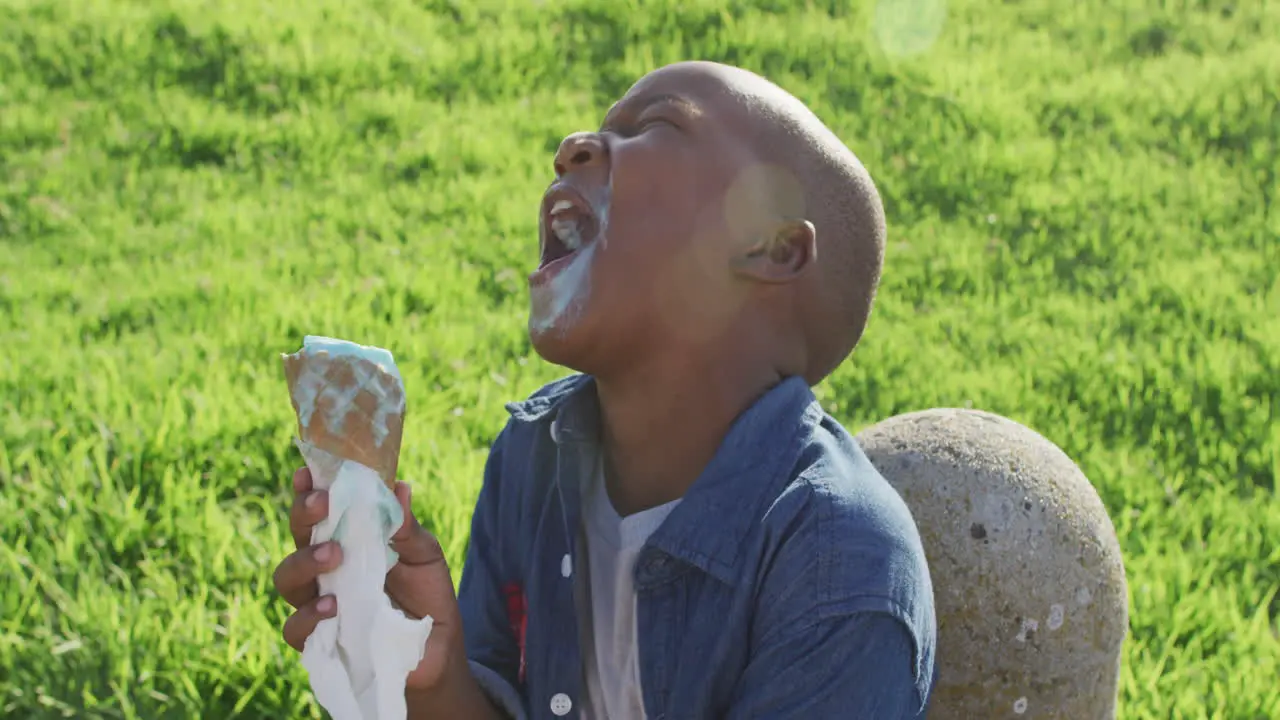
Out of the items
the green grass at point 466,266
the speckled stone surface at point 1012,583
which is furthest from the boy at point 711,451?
the green grass at point 466,266

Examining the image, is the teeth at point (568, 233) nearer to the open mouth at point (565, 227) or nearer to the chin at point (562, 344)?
the open mouth at point (565, 227)

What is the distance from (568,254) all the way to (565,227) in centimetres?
5

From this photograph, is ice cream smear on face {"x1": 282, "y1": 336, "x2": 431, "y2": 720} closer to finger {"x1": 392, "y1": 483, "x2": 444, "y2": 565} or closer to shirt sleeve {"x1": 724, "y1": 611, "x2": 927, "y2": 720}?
finger {"x1": 392, "y1": 483, "x2": 444, "y2": 565}

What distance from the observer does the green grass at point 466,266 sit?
3.43m

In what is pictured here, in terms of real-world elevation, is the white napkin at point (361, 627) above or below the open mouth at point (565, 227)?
below

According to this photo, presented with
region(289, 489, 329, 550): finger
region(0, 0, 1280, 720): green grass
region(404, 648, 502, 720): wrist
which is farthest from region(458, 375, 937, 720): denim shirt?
region(0, 0, 1280, 720): green grass

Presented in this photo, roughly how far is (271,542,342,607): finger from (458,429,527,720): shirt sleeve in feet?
1.63

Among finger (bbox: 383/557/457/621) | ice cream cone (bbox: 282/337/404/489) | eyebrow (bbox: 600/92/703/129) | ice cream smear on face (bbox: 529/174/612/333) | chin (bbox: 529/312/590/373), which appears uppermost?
eyebrow (bbox: 600/92/703/129)

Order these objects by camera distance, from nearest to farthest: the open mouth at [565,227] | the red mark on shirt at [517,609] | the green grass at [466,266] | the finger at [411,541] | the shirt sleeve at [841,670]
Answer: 1. the shirt sleeve at [841,670]
2. the finger at [411,541]
3. the open mouth at [565,227]
4. the red mark on shirt at [517,609]
5. the green grass at [466,266]

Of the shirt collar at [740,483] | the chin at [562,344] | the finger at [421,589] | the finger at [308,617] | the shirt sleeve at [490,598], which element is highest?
the chin at [562,344]

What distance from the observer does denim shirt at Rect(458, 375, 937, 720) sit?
1.94 m

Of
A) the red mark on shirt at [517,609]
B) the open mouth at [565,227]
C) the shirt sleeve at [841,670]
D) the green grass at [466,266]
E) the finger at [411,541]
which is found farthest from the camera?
the green grass at [466,266]

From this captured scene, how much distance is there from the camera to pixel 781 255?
213cm

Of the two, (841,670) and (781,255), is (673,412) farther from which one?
(841,670)
